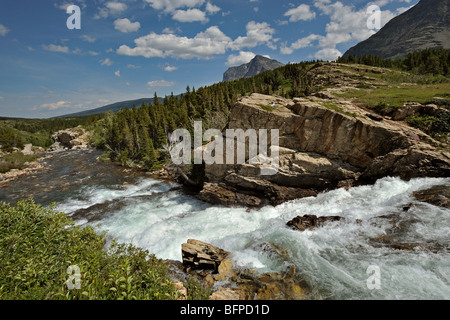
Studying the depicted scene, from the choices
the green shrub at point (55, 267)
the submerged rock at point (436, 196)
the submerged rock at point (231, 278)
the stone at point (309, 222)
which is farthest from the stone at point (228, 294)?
the submerged rock at point (436, 196)

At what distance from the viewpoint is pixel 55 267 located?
5.97 metres

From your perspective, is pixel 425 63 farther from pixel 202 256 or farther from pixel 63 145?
pixel 63 145

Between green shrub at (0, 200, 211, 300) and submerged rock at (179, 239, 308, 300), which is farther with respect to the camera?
submerged rock at (179, 239, 308, 300)

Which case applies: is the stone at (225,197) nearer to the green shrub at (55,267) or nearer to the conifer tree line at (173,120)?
the green shrub at (55,267)

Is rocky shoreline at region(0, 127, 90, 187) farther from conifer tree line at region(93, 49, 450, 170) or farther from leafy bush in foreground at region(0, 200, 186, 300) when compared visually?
leafy bush in foreground at region(0, 200, 186, 300)

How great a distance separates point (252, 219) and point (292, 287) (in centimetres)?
1004

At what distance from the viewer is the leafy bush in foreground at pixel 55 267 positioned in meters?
5.23

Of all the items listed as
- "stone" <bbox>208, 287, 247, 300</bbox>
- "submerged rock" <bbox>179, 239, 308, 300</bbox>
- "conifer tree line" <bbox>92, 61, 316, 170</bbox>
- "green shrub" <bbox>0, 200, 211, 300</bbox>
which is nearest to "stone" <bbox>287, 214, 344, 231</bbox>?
"submerged rock" <bbox>179, 239, 308, 300</bbox>

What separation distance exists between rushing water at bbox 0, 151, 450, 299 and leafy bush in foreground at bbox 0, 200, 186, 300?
7533mm

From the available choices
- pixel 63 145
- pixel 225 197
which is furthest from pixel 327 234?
pixel 63 145

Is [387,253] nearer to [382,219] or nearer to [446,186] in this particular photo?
[382,219]

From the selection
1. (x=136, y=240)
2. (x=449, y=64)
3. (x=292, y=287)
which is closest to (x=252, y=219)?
(x=292, y=287)

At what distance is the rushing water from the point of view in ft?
33.2

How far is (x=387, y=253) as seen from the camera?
11.7 meters
